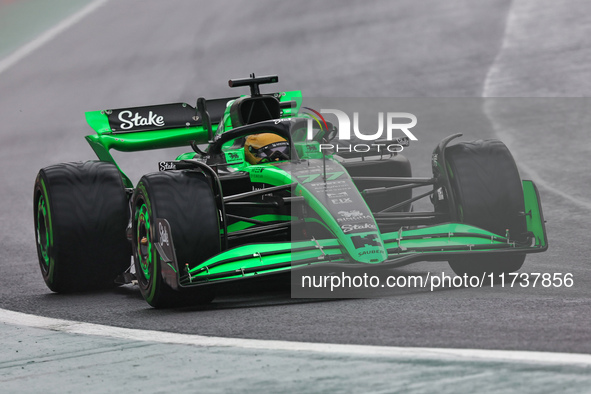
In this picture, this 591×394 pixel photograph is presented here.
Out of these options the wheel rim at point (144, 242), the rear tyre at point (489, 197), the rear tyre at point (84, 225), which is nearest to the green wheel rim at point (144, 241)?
the wheel rim at point (144, 242)

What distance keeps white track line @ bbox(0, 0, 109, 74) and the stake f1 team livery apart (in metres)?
18.8

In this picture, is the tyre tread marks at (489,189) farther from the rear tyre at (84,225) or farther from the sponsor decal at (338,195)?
the rear tyre at (84,225)

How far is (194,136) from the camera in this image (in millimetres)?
10945

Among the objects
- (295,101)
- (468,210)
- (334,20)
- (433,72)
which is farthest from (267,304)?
(334,20)

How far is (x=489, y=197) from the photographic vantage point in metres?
8.16

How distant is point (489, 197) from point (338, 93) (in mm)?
16364

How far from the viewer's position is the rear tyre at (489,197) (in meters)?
8.13

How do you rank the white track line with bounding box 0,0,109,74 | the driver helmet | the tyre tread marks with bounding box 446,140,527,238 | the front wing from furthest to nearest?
the white track line with bounding box 0,0,109,74
the driver helmet
the tyre tread marks with bounding box 446,140,527,238
the front wing

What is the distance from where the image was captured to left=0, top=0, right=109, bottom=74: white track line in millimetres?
27703

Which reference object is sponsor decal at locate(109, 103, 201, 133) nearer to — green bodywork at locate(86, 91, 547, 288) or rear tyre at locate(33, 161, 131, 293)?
rear tyre at locate(33, 161, 131, 293)

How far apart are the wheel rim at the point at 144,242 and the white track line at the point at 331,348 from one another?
0.82 m

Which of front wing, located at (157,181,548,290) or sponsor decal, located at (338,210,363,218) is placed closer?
front wing, located at (157,181,548,290)

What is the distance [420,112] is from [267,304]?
53.3 feet

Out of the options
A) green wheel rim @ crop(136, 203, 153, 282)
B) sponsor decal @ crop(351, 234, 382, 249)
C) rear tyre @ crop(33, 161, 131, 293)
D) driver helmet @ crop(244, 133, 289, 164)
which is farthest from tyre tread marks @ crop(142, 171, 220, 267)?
rear tyre @ crop(33, 161, 131, 293)
